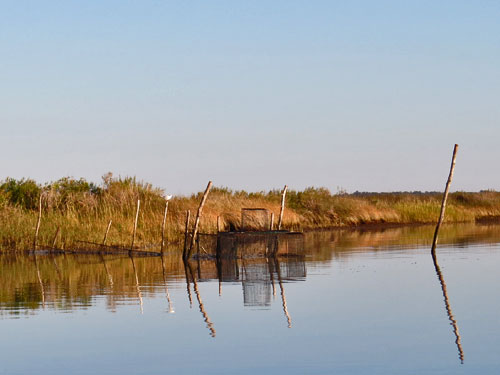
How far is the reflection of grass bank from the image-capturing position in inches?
1387

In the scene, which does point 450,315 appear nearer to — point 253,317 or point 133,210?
point 253,317

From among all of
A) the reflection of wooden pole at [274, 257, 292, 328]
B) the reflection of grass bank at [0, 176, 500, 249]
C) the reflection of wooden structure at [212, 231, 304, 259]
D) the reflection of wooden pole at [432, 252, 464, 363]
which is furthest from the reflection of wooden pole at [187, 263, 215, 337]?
the reflection of grass bank at [0, 176, 500, 249]

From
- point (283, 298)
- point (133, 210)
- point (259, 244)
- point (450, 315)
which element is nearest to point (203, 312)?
point (283, 298)

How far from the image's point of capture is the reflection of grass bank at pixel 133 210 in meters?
35.2

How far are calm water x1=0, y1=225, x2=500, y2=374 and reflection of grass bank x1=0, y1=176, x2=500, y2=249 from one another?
5.21m

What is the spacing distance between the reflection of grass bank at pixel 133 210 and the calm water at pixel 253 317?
5.21 meters

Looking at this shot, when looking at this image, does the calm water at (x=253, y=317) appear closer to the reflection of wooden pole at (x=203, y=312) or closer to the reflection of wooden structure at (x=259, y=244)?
the reflection of wooden pole at (x=203, y=312)

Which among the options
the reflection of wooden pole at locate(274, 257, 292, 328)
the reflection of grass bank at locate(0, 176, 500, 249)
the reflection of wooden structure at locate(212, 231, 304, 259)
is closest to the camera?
the reflection of wooden pole at locate(274, 257, 292, 328)

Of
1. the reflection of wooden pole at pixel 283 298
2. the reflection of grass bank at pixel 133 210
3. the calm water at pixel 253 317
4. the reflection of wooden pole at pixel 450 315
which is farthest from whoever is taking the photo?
the reflection of grass bank at pixel 133 210

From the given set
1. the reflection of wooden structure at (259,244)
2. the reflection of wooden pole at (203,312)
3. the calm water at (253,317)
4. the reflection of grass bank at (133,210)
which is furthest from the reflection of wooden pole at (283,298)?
the reflection of grass bank at (133,210)

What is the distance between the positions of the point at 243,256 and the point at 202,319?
1224 centimetres

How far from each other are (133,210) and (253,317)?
23.4m

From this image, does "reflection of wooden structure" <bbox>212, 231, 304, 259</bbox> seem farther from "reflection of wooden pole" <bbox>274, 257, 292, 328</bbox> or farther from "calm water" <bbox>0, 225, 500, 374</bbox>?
"reflection of wooden pole" <bbox>274, 257, 292, 328</bbox>

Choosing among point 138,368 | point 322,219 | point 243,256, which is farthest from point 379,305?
point 322,219
